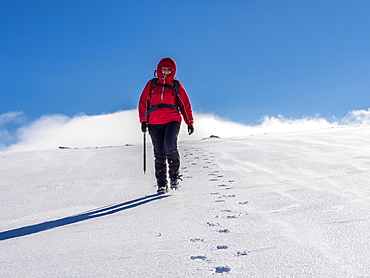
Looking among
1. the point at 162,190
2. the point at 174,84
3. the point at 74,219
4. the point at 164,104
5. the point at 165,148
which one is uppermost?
the point at 174,84

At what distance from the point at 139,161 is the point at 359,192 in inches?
176

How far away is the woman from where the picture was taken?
4613mm

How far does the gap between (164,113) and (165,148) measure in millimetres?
447

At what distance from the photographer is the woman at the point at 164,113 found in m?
4.61

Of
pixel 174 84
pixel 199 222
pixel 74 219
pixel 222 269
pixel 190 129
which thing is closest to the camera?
pixel 222 269

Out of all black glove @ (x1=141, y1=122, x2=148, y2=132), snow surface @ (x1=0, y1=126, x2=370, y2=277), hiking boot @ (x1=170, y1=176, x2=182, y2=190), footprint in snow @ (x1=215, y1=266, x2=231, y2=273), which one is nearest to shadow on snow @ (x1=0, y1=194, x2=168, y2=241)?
snow surface @ (x1=0, y1=126, x2=370, y2=277)

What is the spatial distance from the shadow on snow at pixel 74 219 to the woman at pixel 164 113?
0.64 meters

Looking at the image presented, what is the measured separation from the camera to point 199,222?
2.87m

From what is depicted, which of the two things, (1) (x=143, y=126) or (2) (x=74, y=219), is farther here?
(1) (x=143, y=126)

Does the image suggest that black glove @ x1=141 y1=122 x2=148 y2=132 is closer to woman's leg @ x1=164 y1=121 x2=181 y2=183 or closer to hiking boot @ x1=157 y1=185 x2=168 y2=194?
woman's leg @ x1=164 y1=121 x2=181 y2=183

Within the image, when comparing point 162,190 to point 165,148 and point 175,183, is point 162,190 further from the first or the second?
point 165,148

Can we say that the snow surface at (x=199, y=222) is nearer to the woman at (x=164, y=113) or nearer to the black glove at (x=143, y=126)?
the woman at (x=164, y=113)

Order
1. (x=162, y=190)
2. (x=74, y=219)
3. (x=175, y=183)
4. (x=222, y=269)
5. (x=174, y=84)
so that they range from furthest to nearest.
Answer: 1. (x=174, y=84)
2. (x=175, y=183)
3. (x=162, y=190)
4. (x=74, y=219)
5. (x=222, y=269)

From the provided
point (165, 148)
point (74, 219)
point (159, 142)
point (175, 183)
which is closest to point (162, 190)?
point (175, 183)
